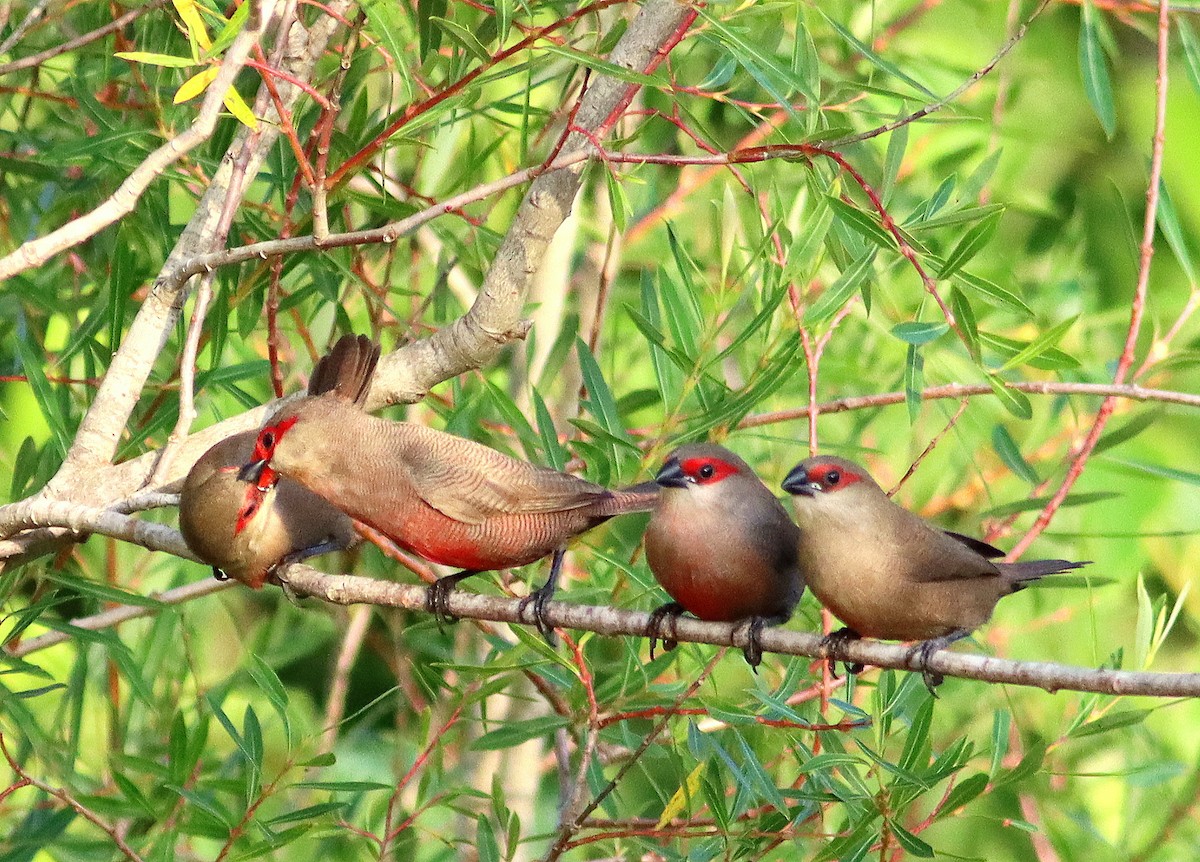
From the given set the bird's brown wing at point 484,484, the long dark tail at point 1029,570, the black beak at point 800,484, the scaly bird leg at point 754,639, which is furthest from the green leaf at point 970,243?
the bird's brown wing at point 484,484

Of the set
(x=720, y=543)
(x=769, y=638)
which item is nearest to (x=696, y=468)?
(x=720, y=543)

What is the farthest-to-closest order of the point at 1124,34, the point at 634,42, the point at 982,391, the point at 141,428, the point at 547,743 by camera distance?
the point at 1124,34, the point at 547,743, the point at 141,428, the point at 982,391, the point at 634,42

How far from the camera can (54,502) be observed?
10.4 ft

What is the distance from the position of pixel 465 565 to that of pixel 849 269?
130 centimetres

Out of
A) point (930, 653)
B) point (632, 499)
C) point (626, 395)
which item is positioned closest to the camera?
point (930, 653)

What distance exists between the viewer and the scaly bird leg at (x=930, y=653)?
286 centimetres

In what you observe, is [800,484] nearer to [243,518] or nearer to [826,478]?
[826,478]

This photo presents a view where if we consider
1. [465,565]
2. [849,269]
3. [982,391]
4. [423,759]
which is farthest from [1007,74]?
[423,759]

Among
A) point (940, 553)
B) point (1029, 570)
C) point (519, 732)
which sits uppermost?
point (940, 553)

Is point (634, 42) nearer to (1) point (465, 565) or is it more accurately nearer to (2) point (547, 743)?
(1) point (465, 565)

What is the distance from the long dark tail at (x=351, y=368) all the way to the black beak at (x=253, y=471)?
289mm

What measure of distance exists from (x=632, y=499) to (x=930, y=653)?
1159mm

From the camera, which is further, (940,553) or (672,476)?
(672,476)

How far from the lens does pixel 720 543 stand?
11.6 feet
